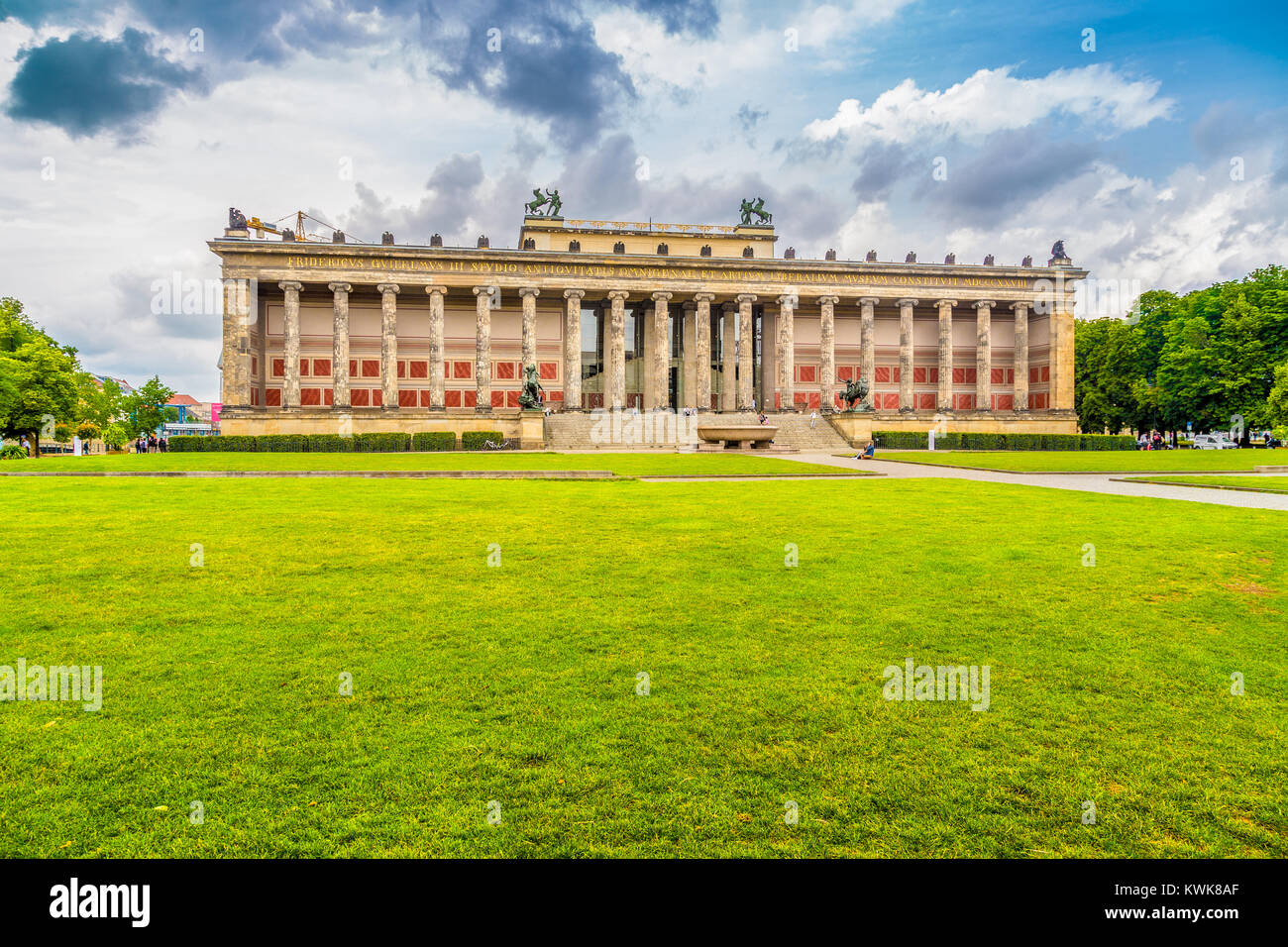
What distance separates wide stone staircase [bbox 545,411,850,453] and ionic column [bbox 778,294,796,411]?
7052 millimetres

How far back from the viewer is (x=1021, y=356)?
6950 centimetres

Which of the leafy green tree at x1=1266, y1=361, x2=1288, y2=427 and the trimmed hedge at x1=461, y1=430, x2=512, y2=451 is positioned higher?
the leafy green tree at x1=1266, y1=361, x2=1288, y2=427

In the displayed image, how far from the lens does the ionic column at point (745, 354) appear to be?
6444 cm

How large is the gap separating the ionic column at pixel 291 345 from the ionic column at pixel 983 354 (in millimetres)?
62014

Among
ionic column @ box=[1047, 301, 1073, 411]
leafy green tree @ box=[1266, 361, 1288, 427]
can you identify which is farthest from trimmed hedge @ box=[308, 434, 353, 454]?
leafy green tree @ box=[1266, 361, 1288, 427]

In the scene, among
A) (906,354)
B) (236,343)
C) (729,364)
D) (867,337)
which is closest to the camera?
(236,343)

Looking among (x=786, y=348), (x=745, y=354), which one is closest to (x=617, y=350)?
(x=745, y=354)

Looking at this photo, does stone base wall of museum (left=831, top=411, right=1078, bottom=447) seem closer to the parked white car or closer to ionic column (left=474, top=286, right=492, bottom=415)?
the parked white car

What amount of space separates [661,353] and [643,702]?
61.1 metres

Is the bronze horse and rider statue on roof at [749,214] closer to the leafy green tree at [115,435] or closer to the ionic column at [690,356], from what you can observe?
the ionic column at [690,356]

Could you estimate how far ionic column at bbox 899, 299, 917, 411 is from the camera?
66.6 meters

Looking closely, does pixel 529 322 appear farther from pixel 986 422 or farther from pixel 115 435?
pixel 115 435
